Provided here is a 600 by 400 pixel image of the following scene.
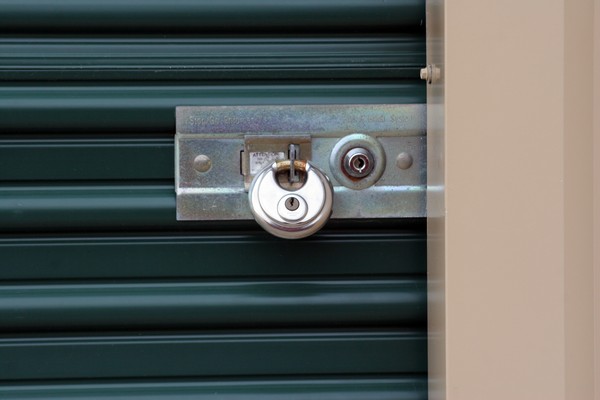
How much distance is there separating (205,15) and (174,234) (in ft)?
1.25

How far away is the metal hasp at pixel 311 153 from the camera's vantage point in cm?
133

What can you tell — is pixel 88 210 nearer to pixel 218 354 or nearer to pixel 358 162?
pixel 218 354

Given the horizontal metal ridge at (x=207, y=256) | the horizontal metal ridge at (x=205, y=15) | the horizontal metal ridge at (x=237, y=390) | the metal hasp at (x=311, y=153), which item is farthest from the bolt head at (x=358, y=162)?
the horizontal metal ridge at (x=237, y=390)

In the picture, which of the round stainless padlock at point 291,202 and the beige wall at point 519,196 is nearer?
the beige wall at point 519,196

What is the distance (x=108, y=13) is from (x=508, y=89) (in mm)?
685

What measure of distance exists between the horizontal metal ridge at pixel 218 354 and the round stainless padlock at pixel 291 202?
209mm

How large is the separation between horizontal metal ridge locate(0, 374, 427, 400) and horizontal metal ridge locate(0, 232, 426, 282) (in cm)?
18

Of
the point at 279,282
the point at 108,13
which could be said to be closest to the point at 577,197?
the point at 279,282

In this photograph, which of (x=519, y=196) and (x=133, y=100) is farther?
(x=133, y=100)

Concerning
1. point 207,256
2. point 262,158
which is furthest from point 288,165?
point 207,256

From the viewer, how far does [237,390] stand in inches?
53.8

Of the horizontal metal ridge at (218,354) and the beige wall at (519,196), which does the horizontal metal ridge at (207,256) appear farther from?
the beige wall at (519,196)

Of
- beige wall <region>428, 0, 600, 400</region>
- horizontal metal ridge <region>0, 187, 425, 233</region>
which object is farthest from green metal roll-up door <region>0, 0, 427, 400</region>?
beige wall <region>428, 0, 600, 400</region>

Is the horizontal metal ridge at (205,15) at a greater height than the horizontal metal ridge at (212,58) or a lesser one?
greater
